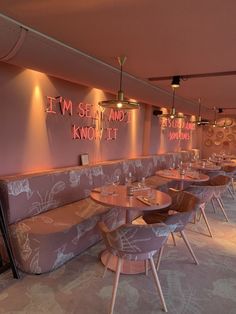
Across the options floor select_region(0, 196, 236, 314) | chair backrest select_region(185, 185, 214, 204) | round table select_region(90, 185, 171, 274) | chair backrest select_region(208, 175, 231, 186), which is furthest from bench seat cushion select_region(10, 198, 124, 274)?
chair backrest select_region(208, 175, 231, 186)

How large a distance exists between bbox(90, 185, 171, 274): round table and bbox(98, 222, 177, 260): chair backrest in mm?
453

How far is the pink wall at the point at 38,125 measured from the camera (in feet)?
11.3

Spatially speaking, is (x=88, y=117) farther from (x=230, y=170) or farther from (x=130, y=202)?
(x=230, y=170)

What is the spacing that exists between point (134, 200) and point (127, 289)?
36.3 inches

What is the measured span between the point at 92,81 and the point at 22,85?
3.10ft

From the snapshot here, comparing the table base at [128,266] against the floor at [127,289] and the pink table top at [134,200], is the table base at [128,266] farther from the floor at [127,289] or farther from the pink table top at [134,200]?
the pink table top at [134,200]

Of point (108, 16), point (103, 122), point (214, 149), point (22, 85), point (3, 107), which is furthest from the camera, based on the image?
point (214, 149)

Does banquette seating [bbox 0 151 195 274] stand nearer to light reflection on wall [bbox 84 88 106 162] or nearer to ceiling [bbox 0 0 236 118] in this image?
light reflection on wall [bbox 84 88 106 162]

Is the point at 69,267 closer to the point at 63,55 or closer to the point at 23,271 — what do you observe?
the point at 23,271

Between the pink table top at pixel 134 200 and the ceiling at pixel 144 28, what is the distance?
5.64 ft

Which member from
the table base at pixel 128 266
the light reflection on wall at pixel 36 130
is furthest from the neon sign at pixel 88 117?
the table base at pixel 128 266

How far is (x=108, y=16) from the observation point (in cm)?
222

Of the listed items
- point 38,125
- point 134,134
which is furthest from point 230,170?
point 38,125

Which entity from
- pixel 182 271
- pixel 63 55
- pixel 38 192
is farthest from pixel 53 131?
pixel 182 271
